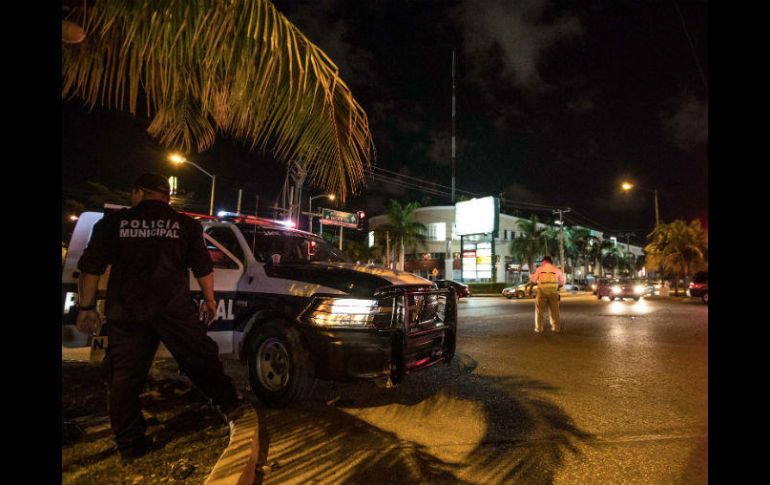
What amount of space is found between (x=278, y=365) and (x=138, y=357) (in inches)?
55.9

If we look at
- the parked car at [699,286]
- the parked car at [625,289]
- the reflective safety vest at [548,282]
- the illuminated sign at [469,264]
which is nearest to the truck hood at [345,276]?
the reflective safety vest at [548,282]

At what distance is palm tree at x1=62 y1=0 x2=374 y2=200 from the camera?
2.85 meters

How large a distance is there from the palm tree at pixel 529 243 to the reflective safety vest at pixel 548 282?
1927 inches

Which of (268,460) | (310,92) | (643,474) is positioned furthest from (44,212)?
(643,474)

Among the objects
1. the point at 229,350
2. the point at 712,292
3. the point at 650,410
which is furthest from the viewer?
the point at 229,350

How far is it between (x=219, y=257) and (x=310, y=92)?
7.53 ft

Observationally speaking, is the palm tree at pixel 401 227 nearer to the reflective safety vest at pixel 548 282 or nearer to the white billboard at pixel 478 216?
the white billboard at pixel 478 216

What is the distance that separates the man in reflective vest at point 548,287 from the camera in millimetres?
8609

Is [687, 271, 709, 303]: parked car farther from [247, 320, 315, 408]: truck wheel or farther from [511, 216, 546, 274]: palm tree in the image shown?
[511, 216, 546, 274]: palm tree

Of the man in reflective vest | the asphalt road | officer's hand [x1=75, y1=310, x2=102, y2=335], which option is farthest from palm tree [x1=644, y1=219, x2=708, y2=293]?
officer's hand [x1=75, y1=310, x2=102, y2=335]

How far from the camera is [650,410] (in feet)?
13.1

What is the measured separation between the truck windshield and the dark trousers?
1653 millimetres

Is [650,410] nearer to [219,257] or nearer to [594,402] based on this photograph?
[594,402]

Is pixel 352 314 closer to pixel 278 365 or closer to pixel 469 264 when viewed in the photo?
pixel 278 365
